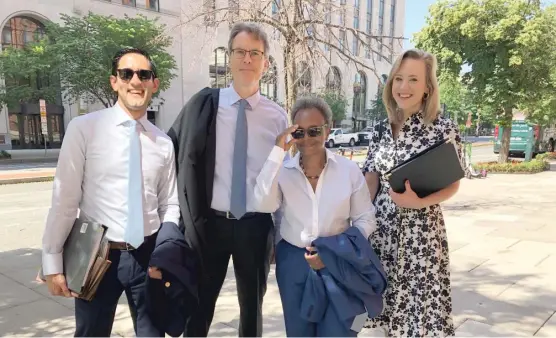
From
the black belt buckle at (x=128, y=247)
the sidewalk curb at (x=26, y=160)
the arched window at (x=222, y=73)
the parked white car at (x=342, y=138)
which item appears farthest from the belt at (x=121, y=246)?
the parked white car at (x=342, y=138)

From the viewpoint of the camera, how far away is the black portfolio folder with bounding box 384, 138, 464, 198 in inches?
75.5

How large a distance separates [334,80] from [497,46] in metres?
10.5

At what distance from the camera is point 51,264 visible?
1863 mm

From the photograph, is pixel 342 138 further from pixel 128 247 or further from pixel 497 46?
pixel 128 247

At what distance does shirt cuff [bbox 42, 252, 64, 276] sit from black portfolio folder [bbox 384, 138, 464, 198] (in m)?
1.69

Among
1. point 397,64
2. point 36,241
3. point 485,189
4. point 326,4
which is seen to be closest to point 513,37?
point 485,189

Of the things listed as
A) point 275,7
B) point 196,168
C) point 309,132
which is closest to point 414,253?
point 309,132

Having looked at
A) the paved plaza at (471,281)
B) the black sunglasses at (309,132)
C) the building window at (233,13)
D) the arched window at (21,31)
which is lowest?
the paved plaza at (471,281)

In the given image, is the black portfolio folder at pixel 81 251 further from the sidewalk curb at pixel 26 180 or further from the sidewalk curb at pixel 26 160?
the sidewalk curb at pixel 26 160

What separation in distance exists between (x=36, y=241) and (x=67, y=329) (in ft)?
11.0

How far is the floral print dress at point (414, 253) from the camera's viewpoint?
2.17 metres

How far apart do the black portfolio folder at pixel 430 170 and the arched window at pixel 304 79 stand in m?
3.36

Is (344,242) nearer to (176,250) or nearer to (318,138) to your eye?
(318,138)

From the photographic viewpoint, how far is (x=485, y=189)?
36.5 feet
